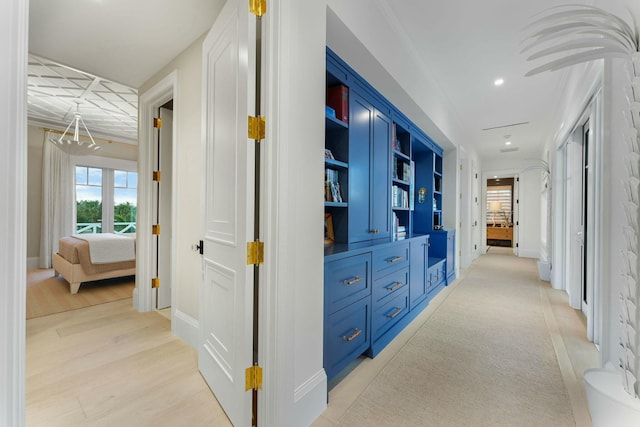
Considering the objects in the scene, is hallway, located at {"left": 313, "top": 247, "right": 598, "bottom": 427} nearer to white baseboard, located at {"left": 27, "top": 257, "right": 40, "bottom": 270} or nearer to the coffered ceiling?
the coffered ceiling

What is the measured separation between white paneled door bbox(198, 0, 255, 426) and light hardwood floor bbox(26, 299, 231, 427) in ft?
0.62

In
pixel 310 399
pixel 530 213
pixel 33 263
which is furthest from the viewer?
pixel 530 213

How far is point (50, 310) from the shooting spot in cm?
304

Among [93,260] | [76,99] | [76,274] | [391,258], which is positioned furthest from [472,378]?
[76,99]

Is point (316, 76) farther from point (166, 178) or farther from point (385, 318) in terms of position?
point (166, 178)

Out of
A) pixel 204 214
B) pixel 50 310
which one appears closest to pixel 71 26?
pixel 204 214

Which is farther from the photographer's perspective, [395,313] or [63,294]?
[63,294]

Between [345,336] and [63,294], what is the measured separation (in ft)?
12.9

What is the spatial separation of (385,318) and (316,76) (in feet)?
6.39

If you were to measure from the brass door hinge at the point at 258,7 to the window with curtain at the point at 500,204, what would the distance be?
11.0 metres

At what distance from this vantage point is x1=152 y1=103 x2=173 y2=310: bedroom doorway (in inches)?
119

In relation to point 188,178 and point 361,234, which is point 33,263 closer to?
point 188,178

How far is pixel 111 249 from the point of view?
3875mm

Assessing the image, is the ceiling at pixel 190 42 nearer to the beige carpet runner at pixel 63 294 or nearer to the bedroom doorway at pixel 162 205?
the bedroom doorway at pixel 162 205
